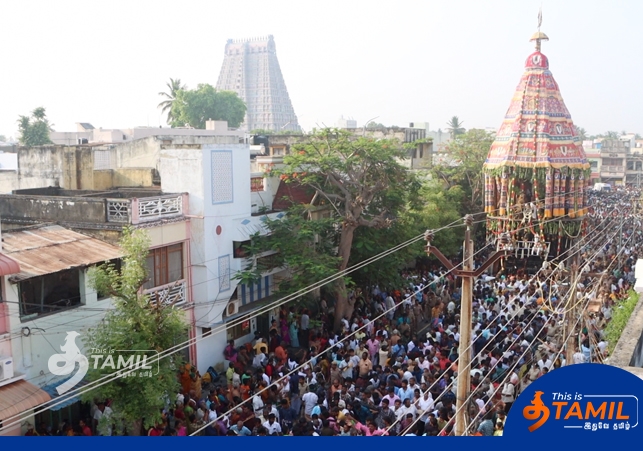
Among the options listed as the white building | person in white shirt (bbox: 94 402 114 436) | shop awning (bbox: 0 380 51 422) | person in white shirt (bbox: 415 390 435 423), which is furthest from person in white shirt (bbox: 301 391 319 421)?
shop awning (bbox: 0 380 51 422)

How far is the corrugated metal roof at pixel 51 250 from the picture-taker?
12348 mm

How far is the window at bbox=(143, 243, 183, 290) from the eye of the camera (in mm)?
15182

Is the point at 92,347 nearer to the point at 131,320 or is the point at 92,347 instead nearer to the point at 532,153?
the point at 131,320

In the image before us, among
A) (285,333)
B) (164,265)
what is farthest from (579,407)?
(285,333)

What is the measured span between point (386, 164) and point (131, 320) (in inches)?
377

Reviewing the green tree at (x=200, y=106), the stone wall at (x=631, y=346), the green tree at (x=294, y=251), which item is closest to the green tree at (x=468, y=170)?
the green tree at (x=294, y=251)

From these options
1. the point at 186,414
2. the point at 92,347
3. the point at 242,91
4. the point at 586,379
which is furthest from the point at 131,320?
the point at 242,91

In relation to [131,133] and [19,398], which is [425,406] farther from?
[131,133]

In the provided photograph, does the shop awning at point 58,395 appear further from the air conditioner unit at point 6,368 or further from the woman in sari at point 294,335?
the woman in sari at point 294,335

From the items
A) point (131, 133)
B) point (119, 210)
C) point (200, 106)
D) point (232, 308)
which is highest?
point (200, 106)

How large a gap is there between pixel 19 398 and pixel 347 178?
11.1 meters

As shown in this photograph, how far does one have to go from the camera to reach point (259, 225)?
1816 cm

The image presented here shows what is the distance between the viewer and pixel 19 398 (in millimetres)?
11297

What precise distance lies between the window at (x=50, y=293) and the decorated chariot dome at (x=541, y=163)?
13.9 m
